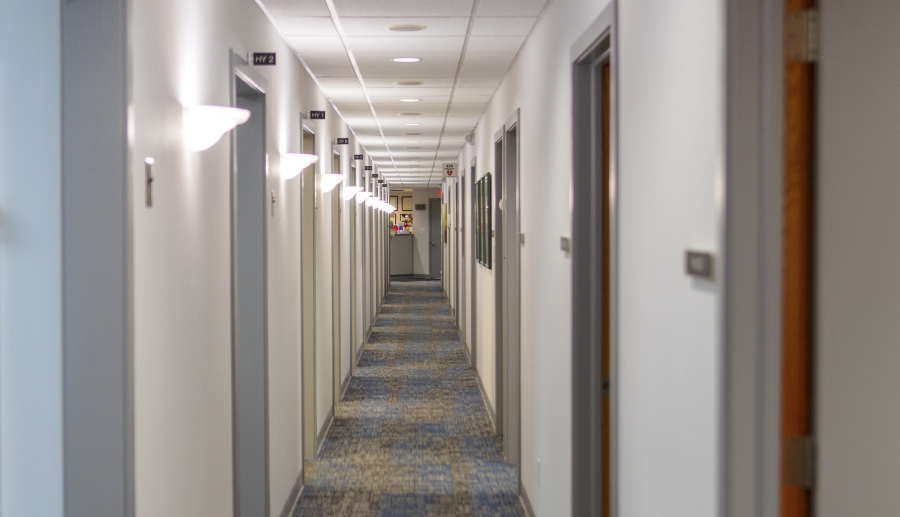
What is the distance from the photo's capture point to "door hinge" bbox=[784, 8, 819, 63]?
138 centimetres

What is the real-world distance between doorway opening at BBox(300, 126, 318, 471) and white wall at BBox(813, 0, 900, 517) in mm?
3842

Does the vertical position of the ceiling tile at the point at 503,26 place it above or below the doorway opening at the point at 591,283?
above

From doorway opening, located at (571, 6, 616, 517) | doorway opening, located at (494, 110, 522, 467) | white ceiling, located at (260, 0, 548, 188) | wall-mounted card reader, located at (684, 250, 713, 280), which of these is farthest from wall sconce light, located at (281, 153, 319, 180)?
wall-mounted card reader, located at (684, 250, 713, 280)

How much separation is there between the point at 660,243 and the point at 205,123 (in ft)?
4.65

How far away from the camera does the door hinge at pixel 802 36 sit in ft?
4.53

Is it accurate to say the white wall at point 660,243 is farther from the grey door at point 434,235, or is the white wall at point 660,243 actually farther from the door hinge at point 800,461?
the grey door at point 434,235

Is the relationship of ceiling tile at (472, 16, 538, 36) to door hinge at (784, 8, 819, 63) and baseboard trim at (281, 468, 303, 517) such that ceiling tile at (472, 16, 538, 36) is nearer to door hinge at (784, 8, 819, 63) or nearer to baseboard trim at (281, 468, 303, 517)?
door hinge at (784, 8, 819, 63)

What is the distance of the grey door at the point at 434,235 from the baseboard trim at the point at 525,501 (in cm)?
1749

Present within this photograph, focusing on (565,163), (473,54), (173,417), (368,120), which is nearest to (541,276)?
(565,163)

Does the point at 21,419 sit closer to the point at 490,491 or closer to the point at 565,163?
the point at 565,163

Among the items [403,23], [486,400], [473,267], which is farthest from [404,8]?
[473,267]

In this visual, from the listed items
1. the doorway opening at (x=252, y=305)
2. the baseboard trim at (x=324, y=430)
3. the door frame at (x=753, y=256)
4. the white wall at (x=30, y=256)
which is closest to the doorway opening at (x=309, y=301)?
the baseboard trim at (x=324, y=430)

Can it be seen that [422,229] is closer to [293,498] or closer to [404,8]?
[293,498]

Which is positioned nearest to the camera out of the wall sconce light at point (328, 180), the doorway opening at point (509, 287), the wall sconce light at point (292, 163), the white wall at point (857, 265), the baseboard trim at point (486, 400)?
the white wall at point (857, 265)
